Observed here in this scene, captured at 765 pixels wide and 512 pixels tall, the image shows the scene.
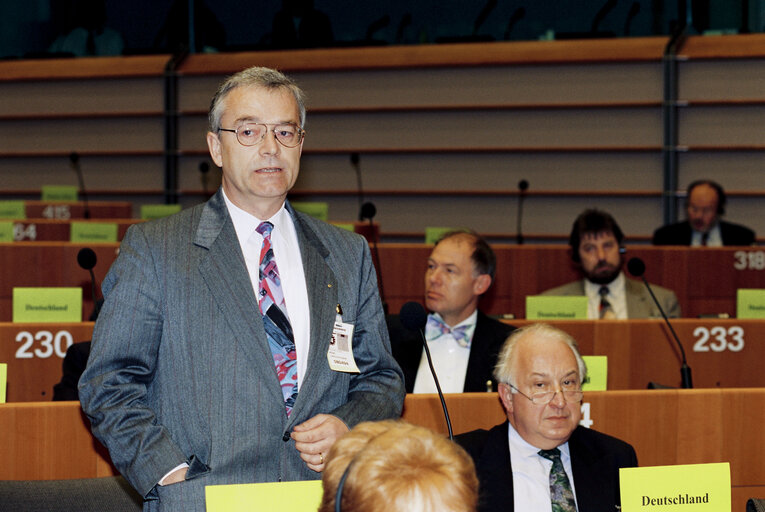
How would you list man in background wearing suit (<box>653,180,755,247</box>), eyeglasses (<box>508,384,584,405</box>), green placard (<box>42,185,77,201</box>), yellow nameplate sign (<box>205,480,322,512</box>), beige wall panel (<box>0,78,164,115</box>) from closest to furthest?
1. yellow nameplate sign (<box>205,480,322,512</box>)
2. eyeglasses (<box>508,384,584,405</box>)
3. man in background wearing suit (<box>653,180,755,247</box>)
4. green placard (<box>42,185,77,201</box>)
5. beige wall panel (<box>0,78,164,115</box>)

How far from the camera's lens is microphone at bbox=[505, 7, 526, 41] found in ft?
28.2

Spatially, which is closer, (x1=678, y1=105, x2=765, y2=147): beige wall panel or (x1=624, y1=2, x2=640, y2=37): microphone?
(x1=678, y1=105, x2=765, y2=147): beige wall panel

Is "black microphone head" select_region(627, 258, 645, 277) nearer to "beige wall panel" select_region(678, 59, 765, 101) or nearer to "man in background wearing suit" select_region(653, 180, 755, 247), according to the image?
"man in background wearing suit" select_region(653, 180, 755, 247)

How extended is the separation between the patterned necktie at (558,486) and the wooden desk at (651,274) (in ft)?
10.5

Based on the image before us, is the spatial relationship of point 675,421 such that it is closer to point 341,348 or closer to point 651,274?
point 341,348

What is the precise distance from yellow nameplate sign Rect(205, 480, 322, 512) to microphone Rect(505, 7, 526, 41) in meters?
7.51

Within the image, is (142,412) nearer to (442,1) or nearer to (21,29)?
(442,1)

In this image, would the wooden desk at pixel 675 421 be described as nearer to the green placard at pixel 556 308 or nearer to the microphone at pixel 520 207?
the green placard at pixel 556 308

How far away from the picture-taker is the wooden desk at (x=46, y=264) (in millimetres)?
5148

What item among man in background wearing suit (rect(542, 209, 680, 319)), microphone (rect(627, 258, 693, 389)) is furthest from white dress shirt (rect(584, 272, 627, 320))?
microphone (rect(627, 258, 693, 389))

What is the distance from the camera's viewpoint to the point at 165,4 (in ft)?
31.0

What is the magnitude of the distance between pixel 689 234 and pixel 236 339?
17.2 feet

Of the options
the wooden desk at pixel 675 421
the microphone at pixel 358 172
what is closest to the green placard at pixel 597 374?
the wooden desk at pixel 675 421

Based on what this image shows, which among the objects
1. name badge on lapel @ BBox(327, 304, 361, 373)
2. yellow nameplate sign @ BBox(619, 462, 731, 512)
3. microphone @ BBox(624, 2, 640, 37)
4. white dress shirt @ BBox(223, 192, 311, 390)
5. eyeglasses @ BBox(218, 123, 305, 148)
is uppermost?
microphone @ BBox(624, 2, 640, 37)
